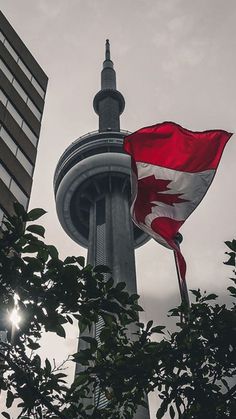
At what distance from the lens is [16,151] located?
31.8 m

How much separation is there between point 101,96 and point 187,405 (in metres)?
85.7

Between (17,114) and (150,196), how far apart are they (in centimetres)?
1936

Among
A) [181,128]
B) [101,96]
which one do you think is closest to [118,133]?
[101,96]

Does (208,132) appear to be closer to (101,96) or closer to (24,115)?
(24,115)

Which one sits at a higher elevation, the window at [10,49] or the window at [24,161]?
the window at [10,49]

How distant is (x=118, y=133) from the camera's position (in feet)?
250

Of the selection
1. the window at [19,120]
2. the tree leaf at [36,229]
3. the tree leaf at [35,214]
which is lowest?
the tree leaf at [36,229]

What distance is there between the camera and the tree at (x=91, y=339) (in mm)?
8062

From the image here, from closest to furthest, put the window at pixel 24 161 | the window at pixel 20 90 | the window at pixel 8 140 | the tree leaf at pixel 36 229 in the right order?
the tree leaf at pixel 36 229, the window at pixel 8 140, the window at pixel 24 161, the window at pixel 20 90

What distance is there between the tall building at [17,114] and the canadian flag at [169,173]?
1162cm

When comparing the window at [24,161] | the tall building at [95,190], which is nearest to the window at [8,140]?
the window at [24,161]

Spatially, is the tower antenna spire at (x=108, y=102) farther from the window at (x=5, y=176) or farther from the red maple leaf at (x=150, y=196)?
the red maple leaf at (x=150, y=196)

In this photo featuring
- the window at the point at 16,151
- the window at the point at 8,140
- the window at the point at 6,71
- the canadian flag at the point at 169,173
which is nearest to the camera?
the canadian flag at the point at 169,173

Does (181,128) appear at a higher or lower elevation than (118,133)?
lower
